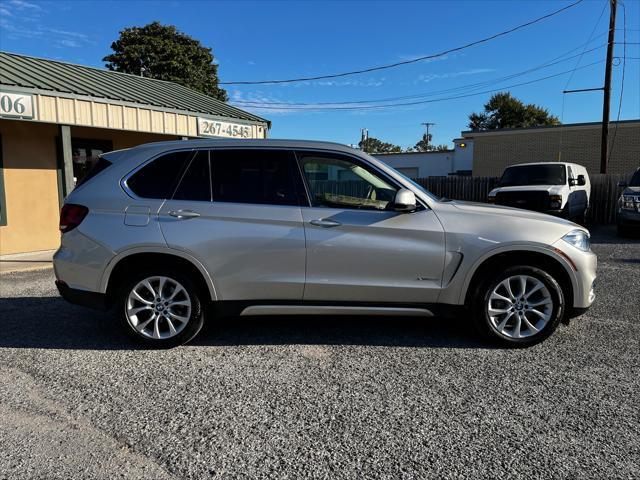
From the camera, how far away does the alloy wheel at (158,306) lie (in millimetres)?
4211

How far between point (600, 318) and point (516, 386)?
223 cm

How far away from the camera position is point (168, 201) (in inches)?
165

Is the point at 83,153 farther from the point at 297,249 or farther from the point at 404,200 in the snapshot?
the point at 404,200

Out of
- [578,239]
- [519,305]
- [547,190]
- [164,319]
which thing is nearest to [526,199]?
[547,190]

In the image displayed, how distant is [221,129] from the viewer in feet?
39.9

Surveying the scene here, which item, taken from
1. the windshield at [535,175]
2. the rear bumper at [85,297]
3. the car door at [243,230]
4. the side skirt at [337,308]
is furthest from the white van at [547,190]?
the rear bumper at [85,297]

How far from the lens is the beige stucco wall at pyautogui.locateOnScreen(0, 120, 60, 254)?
9.92 meters

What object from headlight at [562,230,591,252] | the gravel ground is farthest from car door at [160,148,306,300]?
headlight at [562,230,591,252]

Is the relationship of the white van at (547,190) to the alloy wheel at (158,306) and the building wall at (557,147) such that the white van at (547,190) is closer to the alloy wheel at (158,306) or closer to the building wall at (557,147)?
the alloy wheel at (158,306)

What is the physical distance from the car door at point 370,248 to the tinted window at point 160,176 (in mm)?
Result: 1187

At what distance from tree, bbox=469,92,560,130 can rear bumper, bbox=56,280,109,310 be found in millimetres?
53848

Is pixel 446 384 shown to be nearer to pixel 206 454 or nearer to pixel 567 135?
pixel 206 454

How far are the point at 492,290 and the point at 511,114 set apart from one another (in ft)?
184

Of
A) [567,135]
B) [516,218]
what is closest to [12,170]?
[516,218]
